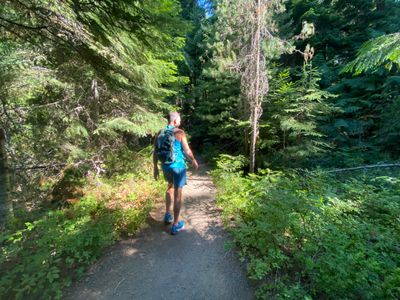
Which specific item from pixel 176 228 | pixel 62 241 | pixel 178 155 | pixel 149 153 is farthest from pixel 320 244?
pixel 149 153

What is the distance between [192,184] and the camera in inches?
321

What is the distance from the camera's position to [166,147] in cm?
400

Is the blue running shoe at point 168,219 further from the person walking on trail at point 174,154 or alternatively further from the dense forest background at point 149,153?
the dense forest background at point 149,153

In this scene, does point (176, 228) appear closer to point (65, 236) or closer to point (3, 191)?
point (65, 236)

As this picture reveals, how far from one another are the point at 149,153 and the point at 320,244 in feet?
20.7

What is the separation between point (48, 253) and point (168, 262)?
1571mm

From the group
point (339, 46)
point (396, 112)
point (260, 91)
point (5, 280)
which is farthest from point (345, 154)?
point (5, 280)

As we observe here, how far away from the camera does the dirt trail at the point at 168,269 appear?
9.50 feet

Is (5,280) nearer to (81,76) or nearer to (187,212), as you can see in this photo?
(187,212)

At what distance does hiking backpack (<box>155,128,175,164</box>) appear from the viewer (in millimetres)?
4004

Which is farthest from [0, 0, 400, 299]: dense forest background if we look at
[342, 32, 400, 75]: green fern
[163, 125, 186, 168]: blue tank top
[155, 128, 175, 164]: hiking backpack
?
[163, 125, 186, 168]: blue tank top

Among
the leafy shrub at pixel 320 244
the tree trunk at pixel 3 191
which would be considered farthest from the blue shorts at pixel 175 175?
the tree trunk at pixel 3 191

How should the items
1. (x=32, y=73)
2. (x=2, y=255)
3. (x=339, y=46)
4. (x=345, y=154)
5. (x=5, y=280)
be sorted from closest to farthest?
(x=5, y=280)
(x=2, y=255)
(x=32, y=73)
(x=345, y=154)
(x=339, y=46)

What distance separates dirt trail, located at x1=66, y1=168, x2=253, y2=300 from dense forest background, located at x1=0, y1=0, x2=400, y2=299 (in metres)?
0.23
